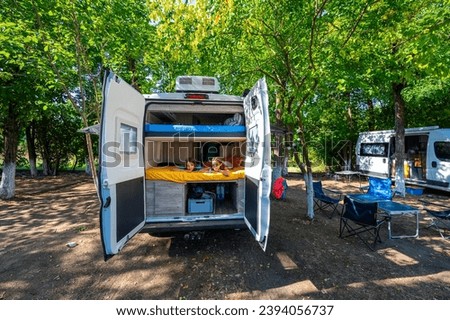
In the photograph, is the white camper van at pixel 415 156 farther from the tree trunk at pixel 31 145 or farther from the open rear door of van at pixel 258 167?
the tree trunk at pixel 31 145

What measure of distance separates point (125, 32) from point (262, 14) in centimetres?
353

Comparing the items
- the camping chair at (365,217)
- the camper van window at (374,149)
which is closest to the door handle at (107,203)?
the camping chair at (365,217)

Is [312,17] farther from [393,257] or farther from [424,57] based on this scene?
[393,257]

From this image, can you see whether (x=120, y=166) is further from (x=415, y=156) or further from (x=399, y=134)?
(x=415, y=156)

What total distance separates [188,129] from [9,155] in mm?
8299

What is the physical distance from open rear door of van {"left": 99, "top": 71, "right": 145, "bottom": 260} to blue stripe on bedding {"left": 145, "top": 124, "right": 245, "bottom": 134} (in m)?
0.36

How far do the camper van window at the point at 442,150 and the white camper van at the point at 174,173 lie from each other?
9.21 m

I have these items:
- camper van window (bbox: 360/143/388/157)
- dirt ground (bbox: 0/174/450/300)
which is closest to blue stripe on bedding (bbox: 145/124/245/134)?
dirt ground (bbox: 0/174/450/300)

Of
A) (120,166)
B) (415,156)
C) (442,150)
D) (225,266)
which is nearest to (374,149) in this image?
(415,156)

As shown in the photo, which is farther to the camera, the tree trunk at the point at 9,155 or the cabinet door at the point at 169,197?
the tree trunk at the point at 9,155

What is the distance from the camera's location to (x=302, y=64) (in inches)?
195

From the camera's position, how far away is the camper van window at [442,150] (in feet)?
27.0

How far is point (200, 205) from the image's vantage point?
407 centimetres

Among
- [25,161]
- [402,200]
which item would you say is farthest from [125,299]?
[25,161]
